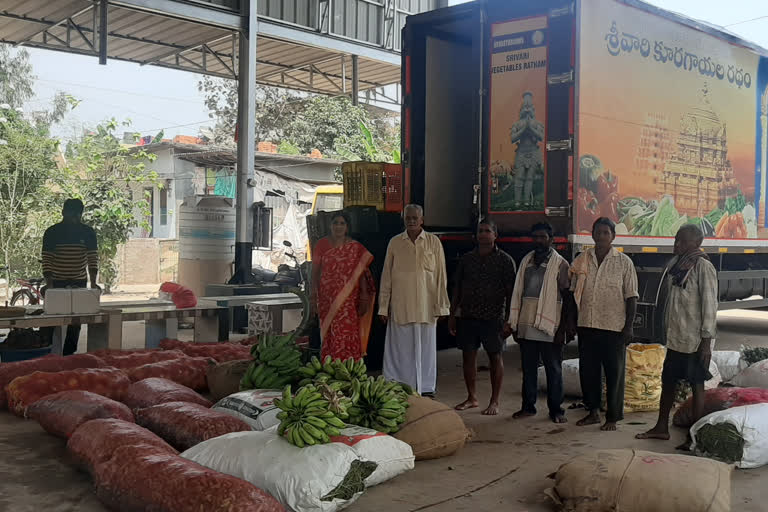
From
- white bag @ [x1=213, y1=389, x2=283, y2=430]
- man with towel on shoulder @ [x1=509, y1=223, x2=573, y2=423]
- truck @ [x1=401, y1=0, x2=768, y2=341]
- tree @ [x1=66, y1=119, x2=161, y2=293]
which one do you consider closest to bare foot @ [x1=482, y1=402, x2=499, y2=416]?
man with towel on shoulder @ [x1=509, y1=223, x2=573, y2=423]

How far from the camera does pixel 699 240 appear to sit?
4.80m

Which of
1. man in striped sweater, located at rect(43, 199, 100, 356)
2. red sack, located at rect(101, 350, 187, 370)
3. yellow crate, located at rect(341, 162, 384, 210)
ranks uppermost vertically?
yellow crate, located at rect(341, 162, 384, 210)

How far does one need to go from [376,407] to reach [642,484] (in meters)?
1.62

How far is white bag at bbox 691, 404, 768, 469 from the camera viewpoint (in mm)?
4316

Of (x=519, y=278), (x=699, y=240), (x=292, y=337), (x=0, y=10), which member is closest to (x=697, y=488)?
(x=699, y=240)

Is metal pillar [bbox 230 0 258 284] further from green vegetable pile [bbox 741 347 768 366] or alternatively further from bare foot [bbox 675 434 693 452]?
bare foot [bbox 675 434 693 452]

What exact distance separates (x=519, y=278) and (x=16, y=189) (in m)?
14.4

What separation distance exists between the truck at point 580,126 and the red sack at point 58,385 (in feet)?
11.3

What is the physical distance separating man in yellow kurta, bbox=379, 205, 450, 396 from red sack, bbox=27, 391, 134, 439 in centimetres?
228

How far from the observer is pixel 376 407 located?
4.48 m

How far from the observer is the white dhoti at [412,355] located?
6.16m

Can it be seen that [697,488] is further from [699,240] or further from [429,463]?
[699,240]

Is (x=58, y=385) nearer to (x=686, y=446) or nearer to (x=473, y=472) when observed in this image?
(x=473, y=472)

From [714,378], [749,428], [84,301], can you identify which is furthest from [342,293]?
[714,378]
